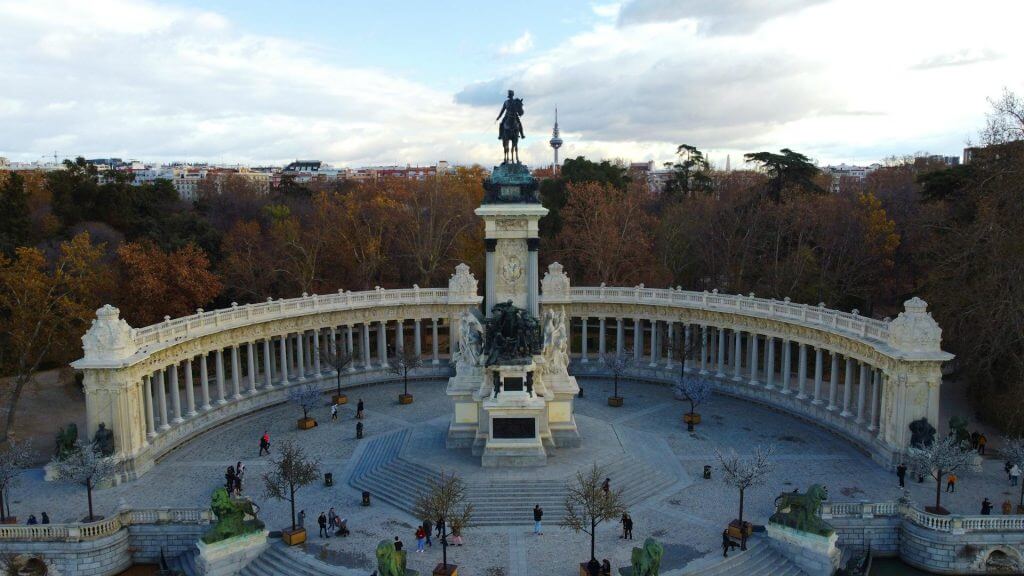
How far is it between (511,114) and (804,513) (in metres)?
19.1

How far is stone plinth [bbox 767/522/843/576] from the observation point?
24.5m

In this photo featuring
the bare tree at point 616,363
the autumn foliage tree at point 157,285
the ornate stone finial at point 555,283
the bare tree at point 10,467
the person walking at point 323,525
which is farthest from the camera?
the ornate stone finial at point 555,283

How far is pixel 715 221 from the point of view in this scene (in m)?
59.8

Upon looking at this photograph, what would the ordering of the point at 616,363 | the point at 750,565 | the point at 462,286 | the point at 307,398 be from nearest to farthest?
the point at 750,565 < the point at 307,398 < the point at 616,363 < the point at 462,286

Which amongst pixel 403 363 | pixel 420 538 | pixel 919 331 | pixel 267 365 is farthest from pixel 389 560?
pixel 267 365

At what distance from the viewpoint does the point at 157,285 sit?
4447cm

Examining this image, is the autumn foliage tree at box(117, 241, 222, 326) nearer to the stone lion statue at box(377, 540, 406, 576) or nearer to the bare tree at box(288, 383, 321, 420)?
the bare tree at box(288, 383, 321, 420)

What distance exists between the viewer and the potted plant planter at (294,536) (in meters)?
25.6

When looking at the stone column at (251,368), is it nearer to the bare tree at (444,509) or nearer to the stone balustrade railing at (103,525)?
the stone balustrade railing at (103,525)

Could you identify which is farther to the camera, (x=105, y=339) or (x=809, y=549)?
(x=105, y=339)

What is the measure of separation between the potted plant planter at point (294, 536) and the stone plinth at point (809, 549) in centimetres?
1603

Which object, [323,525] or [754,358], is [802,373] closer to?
[754,358]

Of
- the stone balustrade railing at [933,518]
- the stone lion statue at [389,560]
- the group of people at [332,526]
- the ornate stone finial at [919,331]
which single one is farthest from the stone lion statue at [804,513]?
the group of people at [332,526]

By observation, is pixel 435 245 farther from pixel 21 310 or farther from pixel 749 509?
pixel 749 509
